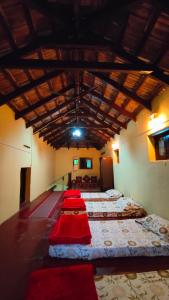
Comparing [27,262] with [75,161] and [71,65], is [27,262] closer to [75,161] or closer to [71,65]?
[71,65]

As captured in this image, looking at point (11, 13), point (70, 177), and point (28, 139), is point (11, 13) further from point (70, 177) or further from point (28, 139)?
point (70, 177)

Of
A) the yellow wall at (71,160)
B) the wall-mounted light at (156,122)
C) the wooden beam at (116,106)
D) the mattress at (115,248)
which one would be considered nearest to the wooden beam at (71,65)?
the wall-mounted light at (156,122)

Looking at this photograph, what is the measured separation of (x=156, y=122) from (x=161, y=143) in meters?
0.60

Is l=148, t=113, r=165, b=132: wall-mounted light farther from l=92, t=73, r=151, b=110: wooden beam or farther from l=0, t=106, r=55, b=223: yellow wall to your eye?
l=0, t=106, r=55, b=223: yellow wall

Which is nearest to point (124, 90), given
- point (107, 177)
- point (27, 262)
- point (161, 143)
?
point (161, 143)

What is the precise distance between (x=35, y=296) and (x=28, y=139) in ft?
19.8

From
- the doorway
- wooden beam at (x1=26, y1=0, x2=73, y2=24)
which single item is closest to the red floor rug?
the doorway

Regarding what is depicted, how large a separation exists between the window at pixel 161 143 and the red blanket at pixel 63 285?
10.5 ft

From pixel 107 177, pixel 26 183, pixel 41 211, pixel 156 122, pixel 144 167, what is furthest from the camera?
pixel 107 177

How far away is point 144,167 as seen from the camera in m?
4.77

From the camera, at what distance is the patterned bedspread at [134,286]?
70.6 inches

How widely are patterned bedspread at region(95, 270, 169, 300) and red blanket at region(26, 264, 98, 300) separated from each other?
9.9 inches

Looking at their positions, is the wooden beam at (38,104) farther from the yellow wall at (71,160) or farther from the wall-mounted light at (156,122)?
the yellow wall at (71,160)

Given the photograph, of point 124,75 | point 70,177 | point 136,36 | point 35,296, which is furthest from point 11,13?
point 70,177
